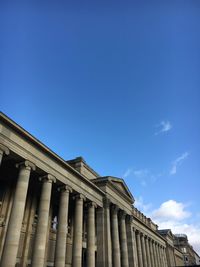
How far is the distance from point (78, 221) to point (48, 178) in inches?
262

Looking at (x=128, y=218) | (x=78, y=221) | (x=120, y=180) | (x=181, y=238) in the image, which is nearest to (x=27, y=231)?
(x=78, y=221)

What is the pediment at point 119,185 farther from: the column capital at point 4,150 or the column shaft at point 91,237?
the column capital at point 4,150

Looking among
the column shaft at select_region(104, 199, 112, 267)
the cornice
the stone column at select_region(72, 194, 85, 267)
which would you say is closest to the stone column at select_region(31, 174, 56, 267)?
the cornice

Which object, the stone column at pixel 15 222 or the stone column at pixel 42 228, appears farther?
the stone column at pixel 42 228

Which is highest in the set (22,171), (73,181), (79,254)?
(73,181)

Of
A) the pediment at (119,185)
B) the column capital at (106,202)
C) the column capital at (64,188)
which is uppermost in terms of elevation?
the pediment at (119,185)

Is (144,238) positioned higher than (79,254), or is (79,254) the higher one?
(144,238)

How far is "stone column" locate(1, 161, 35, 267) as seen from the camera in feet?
52.4

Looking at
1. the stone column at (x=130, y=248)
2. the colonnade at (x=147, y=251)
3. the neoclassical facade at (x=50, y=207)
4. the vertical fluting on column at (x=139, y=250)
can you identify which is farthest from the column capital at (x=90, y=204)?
the vertical fluting on column at (x=139, y=250)

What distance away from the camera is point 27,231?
24031mm

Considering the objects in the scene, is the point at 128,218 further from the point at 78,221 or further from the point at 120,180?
the point at 78,221

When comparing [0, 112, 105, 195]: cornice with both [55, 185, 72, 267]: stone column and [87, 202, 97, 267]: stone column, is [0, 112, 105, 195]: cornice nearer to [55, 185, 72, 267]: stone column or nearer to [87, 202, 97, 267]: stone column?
[55, 185, 72, 267]: stone column

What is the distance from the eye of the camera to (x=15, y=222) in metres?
17.1

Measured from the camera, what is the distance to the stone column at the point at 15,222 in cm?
1598
